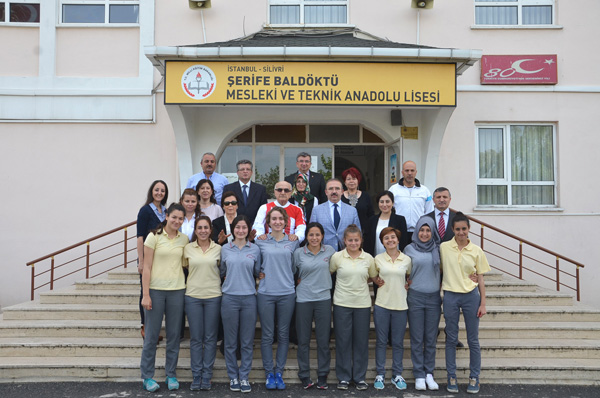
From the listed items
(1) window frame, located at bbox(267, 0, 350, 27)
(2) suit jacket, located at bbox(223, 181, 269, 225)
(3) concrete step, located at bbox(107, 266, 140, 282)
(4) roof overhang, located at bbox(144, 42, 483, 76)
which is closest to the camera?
(2) suit jacket, located at bbox(223, 181, 269, 225)

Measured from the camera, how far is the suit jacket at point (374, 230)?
5531 millimetres

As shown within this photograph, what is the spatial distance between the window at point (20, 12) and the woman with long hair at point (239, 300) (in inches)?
279

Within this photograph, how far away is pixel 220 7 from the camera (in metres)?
9.29

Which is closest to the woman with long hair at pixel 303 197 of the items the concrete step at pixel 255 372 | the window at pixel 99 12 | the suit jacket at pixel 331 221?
the suit jacket at pixel 331 221

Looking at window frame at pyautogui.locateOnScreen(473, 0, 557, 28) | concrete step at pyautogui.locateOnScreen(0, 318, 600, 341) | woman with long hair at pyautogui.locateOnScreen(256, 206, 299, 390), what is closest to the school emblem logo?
woman with long hair at pyautogui.locateOnScreen(256, 206, 299, 390)

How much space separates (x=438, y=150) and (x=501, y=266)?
2.45m

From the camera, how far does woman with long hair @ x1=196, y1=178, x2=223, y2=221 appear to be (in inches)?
221

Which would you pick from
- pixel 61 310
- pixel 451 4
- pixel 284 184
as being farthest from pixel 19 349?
pixel 451 4

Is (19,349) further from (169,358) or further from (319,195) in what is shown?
(319,195)

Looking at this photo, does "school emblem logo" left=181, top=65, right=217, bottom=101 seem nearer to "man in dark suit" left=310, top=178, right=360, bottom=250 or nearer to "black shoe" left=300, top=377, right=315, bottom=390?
"man in dark suit" left=310, top=178, right=360, bottom=250

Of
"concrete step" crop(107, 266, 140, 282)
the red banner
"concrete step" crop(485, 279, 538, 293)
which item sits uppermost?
the red banner

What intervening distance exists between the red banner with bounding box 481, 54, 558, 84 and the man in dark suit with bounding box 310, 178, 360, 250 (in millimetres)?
5058

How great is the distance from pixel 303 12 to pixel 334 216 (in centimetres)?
548

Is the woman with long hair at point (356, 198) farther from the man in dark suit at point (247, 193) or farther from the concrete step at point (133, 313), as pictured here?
the concrete step at point (133, 313)
